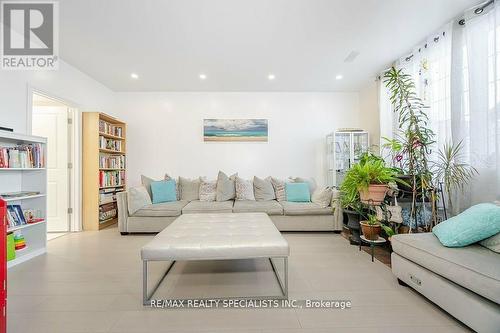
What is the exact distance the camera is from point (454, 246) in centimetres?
165

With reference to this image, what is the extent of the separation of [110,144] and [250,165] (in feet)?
8.96

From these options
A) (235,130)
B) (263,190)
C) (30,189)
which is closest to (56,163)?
(30,189)

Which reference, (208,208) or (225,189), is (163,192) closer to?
(208,208)

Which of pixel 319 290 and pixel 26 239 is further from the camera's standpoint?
pixel 26 239

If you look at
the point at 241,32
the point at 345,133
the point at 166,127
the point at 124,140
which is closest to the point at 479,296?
the point at 241,32

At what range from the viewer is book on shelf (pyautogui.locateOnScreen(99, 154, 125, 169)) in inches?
155

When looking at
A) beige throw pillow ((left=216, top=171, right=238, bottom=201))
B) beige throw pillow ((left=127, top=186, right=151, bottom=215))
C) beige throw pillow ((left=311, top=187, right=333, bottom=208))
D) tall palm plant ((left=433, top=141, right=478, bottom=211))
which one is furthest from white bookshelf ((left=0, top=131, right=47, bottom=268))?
tall palm plant ((left=433, top=141, right=478, bottom=211))

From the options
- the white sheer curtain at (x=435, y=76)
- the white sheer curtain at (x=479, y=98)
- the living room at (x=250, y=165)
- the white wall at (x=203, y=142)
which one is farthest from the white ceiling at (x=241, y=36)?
the white wall at (x=203, y=142)

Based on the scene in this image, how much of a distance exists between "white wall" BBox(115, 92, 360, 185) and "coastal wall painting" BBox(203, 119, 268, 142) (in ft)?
0.35

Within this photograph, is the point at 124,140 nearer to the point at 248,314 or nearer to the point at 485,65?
the point at 248,314

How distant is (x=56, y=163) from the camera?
3.61 m

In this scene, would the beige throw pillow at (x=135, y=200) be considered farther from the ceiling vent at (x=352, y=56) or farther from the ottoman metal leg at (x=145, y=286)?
the ceiling vent at (x=352, y=56)

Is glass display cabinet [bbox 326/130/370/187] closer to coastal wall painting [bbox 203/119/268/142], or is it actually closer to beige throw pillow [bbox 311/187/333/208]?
beige throw pillow [bbox 311/187/333/208]

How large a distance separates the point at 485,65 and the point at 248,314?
3.16 metres
